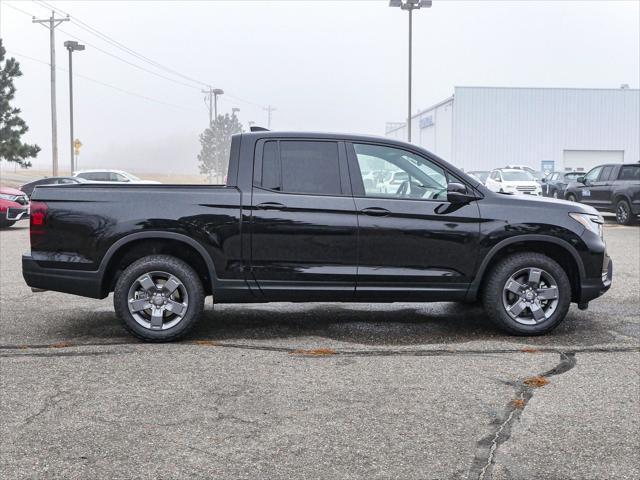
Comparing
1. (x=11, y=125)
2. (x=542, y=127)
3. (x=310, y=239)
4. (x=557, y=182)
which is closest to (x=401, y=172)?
(x=310, y=239)

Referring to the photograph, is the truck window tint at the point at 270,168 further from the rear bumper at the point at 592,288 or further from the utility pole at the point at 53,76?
the utility pole at the point at 53,76

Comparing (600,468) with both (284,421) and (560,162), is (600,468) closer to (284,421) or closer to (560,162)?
(284,421)

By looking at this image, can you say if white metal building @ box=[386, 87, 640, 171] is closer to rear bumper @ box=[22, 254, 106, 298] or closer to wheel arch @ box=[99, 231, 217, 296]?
wheel arch @ box=[99, 231, 217, 296]

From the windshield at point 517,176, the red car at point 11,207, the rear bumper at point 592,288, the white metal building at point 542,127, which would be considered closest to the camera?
the rear bumper at point 592,288

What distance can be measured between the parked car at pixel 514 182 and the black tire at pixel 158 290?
2642 cm

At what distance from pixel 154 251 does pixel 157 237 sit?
0.27 meters

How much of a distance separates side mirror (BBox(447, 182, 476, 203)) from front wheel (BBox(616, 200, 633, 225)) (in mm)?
16268

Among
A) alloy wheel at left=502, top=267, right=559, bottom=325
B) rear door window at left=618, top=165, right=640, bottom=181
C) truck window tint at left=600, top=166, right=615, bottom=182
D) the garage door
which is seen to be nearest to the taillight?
alloy wheel at left=502, top=267, right=559, bottom=325

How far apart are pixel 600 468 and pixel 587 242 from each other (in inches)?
133

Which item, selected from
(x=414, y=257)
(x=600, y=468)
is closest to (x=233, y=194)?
(x=414, y=257)

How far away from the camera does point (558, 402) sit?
4645mm

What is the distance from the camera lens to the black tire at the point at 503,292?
6551 mm

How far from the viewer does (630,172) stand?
21812mm

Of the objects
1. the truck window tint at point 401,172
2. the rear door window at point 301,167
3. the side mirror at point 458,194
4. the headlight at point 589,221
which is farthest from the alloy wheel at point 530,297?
the rear door window at point 301,167
